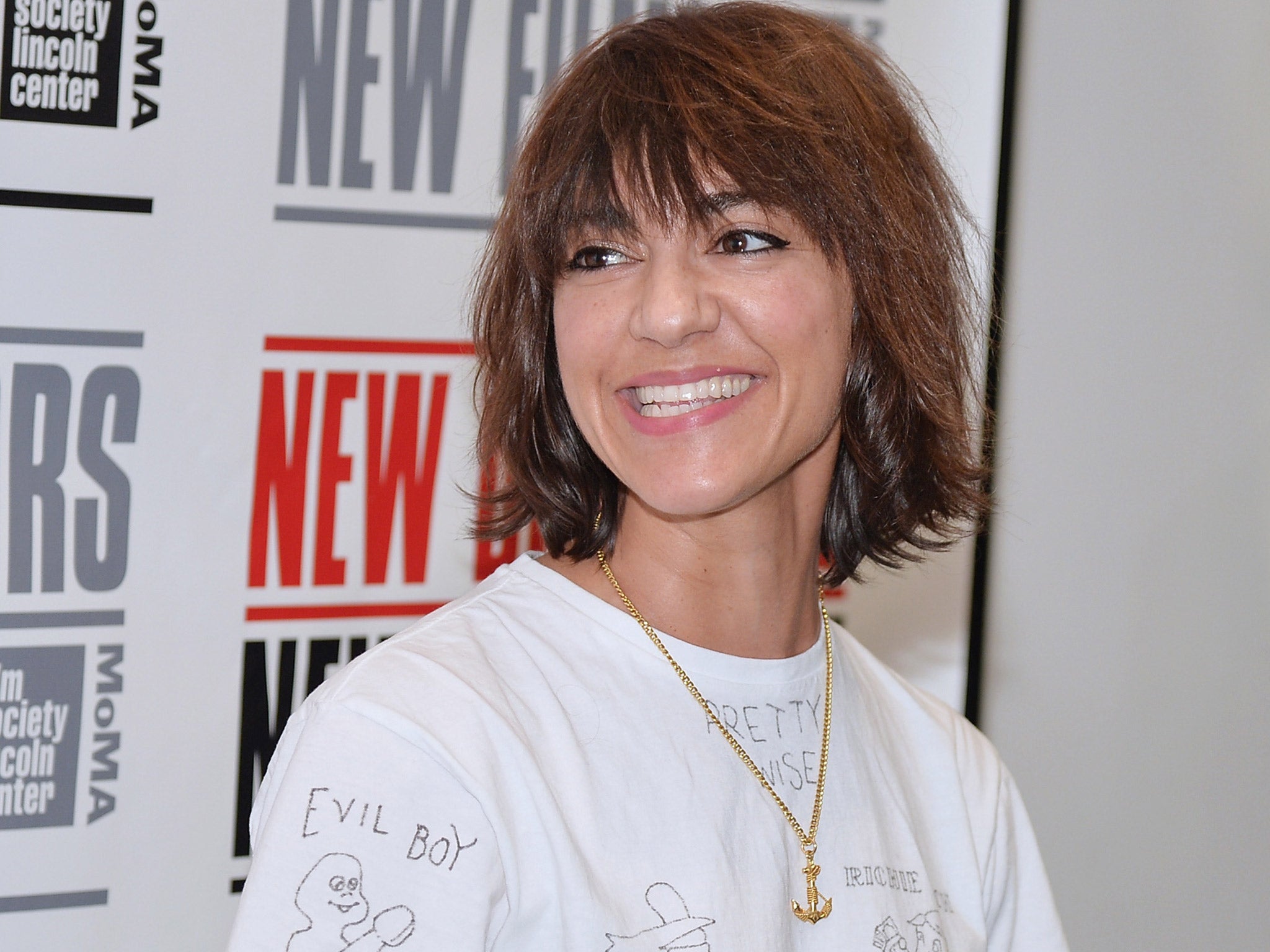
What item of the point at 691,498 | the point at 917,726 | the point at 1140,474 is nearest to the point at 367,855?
the point at 691,498

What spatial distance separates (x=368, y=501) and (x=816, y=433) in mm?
727

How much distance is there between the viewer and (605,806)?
1003 mm

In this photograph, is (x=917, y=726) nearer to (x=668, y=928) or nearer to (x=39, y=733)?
(x=668, y=928)

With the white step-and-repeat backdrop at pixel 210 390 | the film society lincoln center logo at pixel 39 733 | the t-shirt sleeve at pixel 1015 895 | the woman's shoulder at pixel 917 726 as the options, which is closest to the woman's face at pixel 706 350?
the woman's shoulder at pixel 917 726

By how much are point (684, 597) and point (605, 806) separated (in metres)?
0.21

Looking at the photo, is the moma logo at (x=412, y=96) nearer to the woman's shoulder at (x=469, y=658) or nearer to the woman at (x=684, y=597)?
the woman at (x=684, y=597)

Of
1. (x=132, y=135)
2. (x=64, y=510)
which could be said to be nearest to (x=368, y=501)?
(x=64, y=510)

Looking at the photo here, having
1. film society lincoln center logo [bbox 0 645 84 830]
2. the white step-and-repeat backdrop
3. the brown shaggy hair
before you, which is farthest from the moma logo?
film society lincoln center logo [bbox 0 645 84 830]

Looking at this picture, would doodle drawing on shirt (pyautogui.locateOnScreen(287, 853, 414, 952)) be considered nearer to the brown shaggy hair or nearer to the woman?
the woman

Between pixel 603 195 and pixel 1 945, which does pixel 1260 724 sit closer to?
pixel 603 195

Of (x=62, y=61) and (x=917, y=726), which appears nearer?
(x=917, y=726)

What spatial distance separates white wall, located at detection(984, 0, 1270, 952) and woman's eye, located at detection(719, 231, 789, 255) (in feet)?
3.29

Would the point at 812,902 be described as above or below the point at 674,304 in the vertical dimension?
below

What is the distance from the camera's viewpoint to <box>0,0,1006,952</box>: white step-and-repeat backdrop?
4.99 feet
